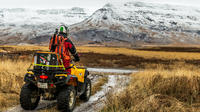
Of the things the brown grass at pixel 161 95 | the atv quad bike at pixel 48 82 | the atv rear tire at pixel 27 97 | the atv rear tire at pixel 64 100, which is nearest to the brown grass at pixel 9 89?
the atv rear tire at pixel 27 97

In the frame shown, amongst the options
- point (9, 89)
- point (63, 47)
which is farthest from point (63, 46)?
point (9, 89)

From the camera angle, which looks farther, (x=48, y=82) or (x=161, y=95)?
(x=161, y=95)

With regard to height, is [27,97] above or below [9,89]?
above

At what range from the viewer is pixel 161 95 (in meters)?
6.33

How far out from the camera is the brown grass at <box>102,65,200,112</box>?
5484 mm

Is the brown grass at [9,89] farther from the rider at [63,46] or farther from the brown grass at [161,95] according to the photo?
the brown grass at [161,95]

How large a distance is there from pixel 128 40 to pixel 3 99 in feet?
636

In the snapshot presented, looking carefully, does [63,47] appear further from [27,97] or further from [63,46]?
[27,97]

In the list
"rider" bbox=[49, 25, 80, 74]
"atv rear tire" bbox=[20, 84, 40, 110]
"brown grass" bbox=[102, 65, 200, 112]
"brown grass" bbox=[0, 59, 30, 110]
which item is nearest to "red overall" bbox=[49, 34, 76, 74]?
"rider" bbox=[49, 25, 80, 74]

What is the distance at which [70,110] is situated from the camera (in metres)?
6.05

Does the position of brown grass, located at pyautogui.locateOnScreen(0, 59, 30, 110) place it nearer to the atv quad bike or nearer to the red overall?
the atv quad bike

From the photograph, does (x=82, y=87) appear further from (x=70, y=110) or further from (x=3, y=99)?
(x=3, y=99)

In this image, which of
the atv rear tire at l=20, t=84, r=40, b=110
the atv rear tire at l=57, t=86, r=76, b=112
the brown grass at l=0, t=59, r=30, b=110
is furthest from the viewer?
the brown grass at l=0, t=59, r=30, b=110

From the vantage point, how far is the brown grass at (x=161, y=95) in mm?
5484
